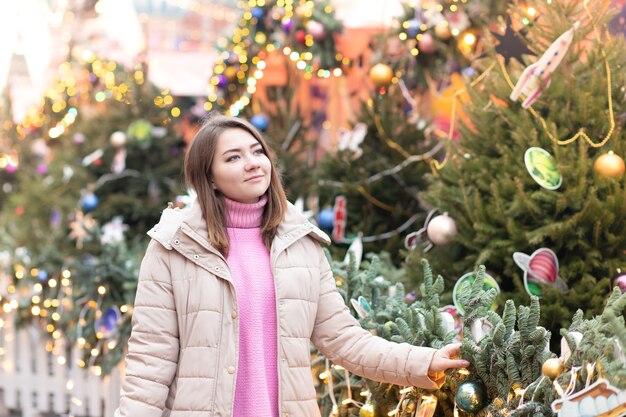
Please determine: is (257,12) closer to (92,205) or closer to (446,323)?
(92,205)

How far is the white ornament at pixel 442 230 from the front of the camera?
4.21 m

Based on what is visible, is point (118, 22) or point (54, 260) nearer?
point (54, 260)

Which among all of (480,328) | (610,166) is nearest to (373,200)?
(610,166)

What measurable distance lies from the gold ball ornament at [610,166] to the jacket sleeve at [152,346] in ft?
6.22

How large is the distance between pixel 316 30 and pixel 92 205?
7.71 feet

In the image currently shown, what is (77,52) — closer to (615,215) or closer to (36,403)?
(36,403)

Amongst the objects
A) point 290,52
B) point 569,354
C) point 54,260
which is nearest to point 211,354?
point 569,354

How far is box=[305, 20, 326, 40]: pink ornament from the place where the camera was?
6.38 metres

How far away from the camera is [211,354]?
2771 mm

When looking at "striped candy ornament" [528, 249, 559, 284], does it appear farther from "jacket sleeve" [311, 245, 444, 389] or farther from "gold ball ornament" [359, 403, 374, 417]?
"jacket sleeve" [311, 245, 444, 389]

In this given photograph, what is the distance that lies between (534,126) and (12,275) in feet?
16.0

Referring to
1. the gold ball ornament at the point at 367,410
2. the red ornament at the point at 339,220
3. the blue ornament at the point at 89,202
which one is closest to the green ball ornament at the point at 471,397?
the gold ball ornament at the point at 367,410

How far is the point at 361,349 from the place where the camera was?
296 cm

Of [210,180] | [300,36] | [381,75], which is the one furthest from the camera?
[300,36]
